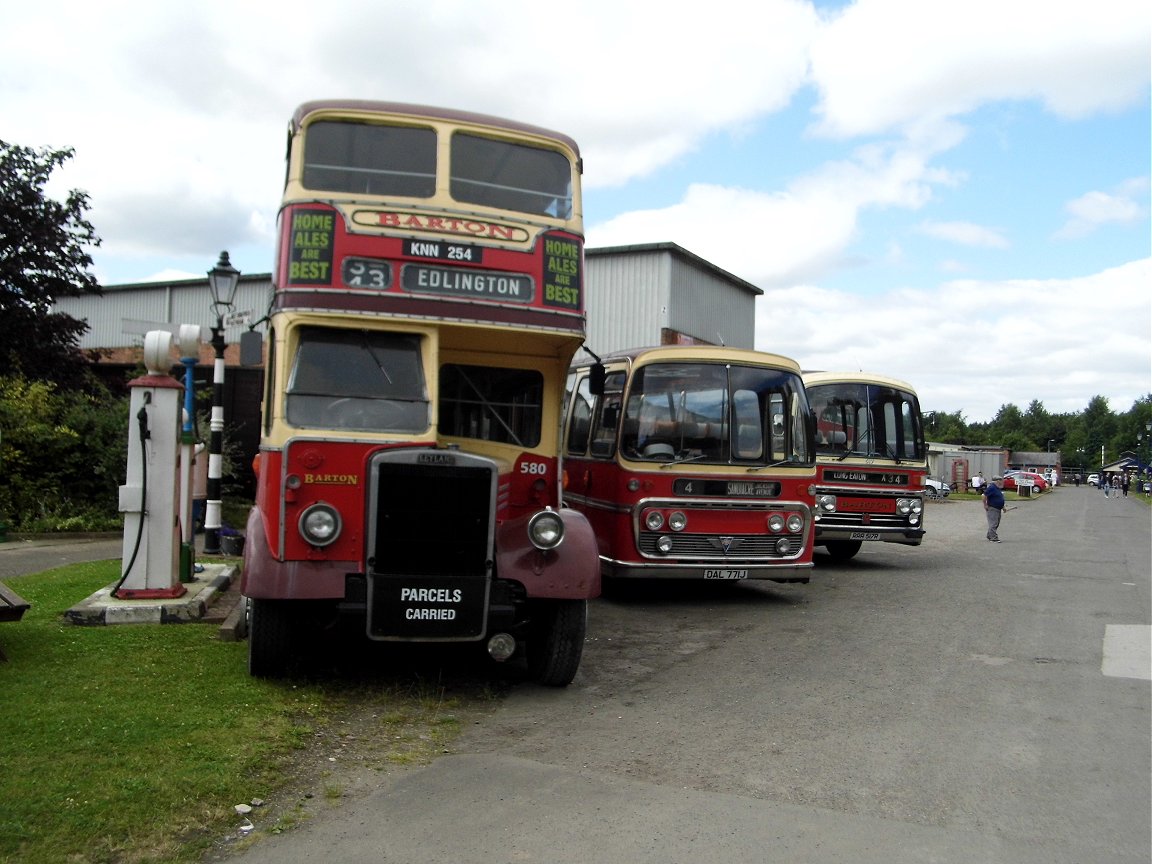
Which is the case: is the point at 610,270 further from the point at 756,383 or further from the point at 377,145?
the point at 377,145

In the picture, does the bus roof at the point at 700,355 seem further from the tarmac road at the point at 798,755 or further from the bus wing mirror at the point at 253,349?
the bus wing mirror at the point at 253,349

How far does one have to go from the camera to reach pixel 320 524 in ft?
21.8

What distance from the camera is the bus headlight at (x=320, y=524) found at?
6.62 m

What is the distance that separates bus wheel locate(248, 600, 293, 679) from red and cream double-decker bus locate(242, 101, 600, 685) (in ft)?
0.05

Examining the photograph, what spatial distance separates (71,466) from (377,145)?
42.4 feet

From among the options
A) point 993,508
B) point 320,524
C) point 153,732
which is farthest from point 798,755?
point 993,508

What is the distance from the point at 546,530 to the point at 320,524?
1499 mm

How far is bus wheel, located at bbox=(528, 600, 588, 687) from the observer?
7.18 meters

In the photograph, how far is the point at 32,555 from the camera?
45.8ft

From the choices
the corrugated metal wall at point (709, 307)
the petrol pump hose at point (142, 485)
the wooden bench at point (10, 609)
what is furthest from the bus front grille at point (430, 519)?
the corrugated metal wall at point (709, 307)

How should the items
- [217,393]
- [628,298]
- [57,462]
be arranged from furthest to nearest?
[628,298] < [57,462] < [217,393]

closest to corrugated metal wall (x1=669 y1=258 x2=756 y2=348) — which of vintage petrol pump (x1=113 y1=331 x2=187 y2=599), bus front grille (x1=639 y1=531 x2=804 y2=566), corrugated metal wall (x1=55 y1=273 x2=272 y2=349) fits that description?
corrugated metal wall (x1=55 y1=273 x2=272 y2=349)

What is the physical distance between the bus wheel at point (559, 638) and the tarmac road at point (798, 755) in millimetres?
200

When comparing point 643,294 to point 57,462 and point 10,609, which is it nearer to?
point 57,462
